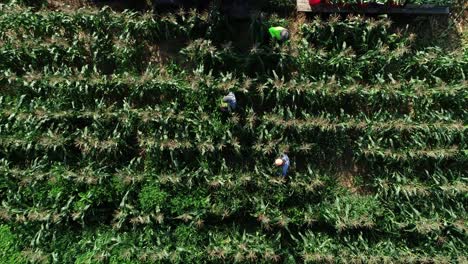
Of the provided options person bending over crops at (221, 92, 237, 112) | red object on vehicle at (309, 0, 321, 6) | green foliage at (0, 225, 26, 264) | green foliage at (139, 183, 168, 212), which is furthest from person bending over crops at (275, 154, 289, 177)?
green foliage at (0, 225, 26, 264)

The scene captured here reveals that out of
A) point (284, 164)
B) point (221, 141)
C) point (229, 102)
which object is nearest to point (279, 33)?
point (229, 102)

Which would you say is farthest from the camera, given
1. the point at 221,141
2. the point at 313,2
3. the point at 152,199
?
the point at 313,2

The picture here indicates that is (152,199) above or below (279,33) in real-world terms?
below

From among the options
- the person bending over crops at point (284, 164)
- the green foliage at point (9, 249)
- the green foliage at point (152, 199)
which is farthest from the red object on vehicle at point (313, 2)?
the green foliage at point (9, 249)

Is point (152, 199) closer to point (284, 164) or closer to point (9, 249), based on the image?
point (284, 164)

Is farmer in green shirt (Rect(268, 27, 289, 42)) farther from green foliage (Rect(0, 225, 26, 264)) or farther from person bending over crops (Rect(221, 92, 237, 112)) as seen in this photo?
green foliage (Rect(0, 225, 26, 264))

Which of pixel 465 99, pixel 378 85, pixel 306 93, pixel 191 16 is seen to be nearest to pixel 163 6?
pixel 191 16

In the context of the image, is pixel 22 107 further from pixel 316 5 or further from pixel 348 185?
pixel 348 185
